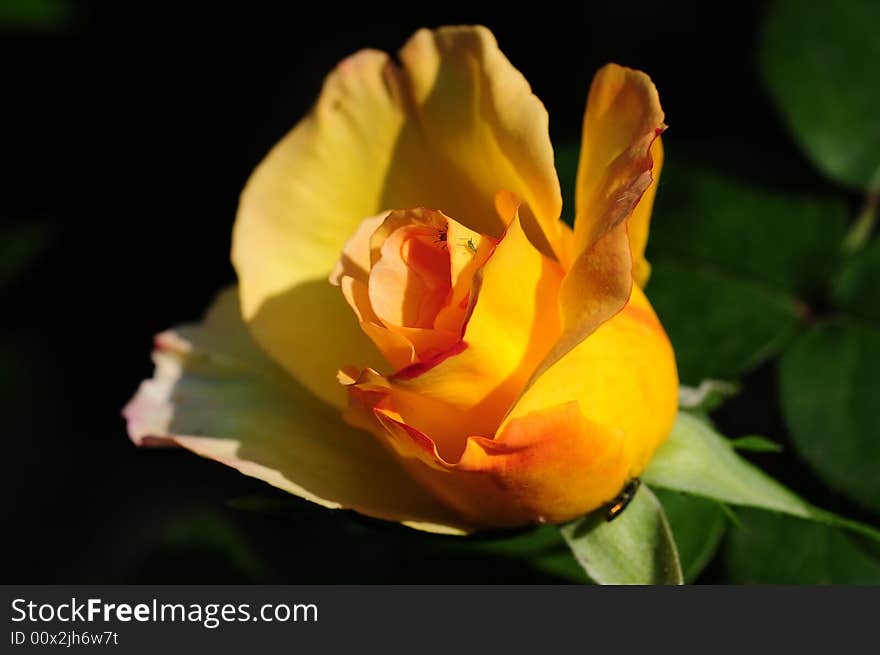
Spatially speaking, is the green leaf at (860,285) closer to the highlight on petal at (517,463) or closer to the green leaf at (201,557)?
the highlight on petal at (517,463)

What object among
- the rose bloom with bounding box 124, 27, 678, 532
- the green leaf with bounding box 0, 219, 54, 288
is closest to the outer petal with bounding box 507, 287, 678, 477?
the rose bloom with bounding box 124, 27, 678, 532

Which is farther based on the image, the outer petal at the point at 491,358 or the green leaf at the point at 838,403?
the green leaf at the point at 838,403

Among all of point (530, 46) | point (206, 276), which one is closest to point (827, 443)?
point (530, 46)

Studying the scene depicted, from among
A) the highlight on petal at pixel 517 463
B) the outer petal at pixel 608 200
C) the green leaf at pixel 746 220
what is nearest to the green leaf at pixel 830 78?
the green leaf at pixel 746 220

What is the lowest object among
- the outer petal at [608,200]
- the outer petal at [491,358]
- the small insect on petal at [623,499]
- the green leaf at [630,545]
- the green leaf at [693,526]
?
the green leaf at [693,526]

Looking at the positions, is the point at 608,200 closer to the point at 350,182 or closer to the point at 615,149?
the point at 615,149

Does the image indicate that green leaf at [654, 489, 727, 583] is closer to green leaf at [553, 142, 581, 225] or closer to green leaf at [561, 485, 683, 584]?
green leaf at [561, 485, 683, 584]
